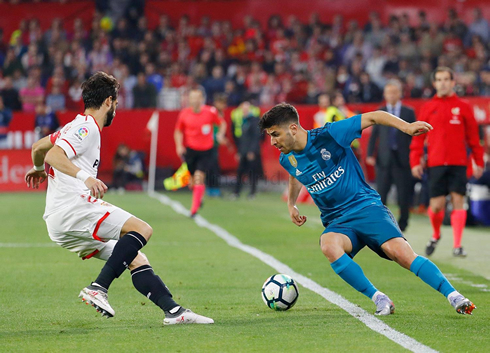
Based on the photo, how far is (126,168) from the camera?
21203mm

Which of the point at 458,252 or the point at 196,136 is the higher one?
the point at 196,136

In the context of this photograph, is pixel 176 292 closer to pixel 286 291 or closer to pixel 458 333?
pixel 286 291

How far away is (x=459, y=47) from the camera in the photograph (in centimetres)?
2416

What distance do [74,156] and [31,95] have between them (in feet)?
58.1

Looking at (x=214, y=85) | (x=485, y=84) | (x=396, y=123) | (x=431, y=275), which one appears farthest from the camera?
(x=214, y=85)

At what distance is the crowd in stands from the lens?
22281 mm

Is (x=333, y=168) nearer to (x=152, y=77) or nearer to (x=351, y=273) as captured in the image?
(x=351, y=273)

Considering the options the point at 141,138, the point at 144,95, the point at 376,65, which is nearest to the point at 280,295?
the point at 141,138

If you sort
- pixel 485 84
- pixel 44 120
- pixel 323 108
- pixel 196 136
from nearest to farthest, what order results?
1. pixel 196 136
2. pixel 323 108
3. pixel 44 120
4. pixel 485 84

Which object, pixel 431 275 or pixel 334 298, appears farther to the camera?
pixel 334 298

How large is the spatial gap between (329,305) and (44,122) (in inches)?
618

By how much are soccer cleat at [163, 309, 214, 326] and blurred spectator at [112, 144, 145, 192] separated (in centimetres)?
1544

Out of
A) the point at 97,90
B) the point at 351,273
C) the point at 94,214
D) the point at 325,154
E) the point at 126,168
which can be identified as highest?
the point at 97,90

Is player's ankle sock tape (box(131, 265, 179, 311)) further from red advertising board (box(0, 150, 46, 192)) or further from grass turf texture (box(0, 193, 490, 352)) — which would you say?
red advertising board (box(0, 150, 46, 192))
